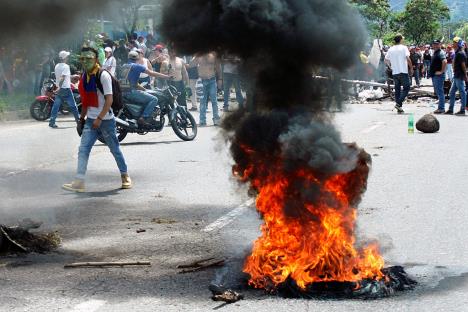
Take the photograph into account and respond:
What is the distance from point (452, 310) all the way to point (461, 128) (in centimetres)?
1343

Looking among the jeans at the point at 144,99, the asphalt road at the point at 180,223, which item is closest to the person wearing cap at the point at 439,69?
the asphalt road at the point at 180,223

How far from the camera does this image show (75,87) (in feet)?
66.7

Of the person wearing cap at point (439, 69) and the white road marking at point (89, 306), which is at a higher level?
the person wearing cap at point (439, 69)

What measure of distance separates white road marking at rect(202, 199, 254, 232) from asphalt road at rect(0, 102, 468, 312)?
1 cm

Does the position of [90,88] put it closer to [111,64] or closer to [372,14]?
[111,64]

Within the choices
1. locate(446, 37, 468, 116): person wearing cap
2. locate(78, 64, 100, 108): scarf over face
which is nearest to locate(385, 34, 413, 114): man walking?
locate(446, 37, 468, 116): person wearing cap

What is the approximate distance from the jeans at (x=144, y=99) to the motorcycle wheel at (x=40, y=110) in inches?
235

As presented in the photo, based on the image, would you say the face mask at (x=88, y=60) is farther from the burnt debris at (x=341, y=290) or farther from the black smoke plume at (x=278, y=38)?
the burnt debris at (x=341, y=290)

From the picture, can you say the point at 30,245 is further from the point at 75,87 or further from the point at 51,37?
the point at 75,87

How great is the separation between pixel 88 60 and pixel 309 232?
17.3ft

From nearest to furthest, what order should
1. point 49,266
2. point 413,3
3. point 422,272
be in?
point 422,272, point 49,266, point 413,3

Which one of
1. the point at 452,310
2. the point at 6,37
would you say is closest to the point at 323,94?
the point at 452,310

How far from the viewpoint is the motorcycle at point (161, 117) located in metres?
15.4

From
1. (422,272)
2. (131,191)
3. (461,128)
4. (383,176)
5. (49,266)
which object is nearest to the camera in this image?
(422,272)
